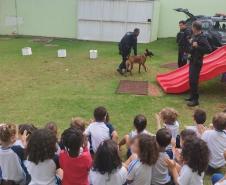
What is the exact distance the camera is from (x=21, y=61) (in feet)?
46.2

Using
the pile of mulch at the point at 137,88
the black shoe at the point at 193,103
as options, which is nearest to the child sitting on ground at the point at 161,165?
the black shoe at the point at 193,103

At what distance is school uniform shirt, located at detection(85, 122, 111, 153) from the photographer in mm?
6047

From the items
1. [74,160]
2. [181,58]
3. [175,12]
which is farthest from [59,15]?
[74,160]

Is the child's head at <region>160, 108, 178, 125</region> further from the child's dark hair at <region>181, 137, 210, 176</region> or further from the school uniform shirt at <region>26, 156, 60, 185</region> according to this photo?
the school uniform shirt at <region>26, 156, 60, 185</region>

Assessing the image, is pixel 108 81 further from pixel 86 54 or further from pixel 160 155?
pixel 160 155

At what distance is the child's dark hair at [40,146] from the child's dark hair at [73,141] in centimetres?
17

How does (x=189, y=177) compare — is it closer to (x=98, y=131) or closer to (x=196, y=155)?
(x=196, y=155)

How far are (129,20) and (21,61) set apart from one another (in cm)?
675

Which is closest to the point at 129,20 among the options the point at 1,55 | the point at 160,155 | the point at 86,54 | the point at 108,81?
the point at 86,54

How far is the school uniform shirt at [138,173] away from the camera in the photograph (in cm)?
464

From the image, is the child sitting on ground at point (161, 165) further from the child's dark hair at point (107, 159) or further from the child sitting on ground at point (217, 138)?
the child sitting on ground at point (217, 138)

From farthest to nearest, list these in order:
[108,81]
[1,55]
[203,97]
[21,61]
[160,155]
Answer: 1. [1,55]
2. [21,61]
3. [108,81]
4. [203,97]
5. [160,155]

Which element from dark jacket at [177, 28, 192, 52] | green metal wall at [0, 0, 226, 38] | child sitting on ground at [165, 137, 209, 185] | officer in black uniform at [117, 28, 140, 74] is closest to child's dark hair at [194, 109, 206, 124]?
child sitting on ground at [165, 137, 209, 185]

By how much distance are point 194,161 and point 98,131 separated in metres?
1.96
